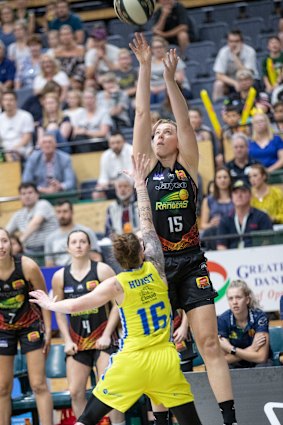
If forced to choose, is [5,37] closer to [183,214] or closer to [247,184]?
[247,184]

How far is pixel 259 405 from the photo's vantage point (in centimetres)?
766

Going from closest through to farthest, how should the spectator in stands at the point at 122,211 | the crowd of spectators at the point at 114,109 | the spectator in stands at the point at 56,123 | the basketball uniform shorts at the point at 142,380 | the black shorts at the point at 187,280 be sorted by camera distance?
the basketball uniform shorts at the point at 142,380 < the black shorts at the point at 187,280 < the crowd of spectators at the point at 114,109 < the spectator in stands at the point at 122,211 < the spectator in stands at the point at 56,123

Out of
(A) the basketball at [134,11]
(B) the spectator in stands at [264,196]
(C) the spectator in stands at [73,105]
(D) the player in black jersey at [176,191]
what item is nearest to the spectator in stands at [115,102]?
(C) the spectator in stands at [73,105]

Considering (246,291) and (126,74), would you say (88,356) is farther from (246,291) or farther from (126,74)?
(126,74)

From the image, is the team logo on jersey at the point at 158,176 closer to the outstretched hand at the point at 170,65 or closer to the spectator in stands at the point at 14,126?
the outstretched hand at the point at 170,65

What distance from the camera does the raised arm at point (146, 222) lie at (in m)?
6.82

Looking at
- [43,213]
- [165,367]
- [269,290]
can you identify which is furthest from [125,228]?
[165,367]

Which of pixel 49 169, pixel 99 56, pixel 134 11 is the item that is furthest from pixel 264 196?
pixel 99 56

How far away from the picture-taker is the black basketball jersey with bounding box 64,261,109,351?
29.2ft

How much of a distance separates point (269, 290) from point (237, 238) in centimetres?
64

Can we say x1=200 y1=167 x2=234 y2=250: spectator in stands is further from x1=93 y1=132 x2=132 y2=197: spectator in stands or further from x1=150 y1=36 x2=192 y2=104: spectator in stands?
x1=150 y1=36 x2=192 y2=104: spectator in stands

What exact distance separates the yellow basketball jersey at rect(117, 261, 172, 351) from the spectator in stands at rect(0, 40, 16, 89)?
9.91 metres

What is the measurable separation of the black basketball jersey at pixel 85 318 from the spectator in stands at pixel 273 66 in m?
5.88

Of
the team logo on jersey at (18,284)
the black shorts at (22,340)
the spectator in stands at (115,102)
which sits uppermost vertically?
the spectator in stands at (115,102)
